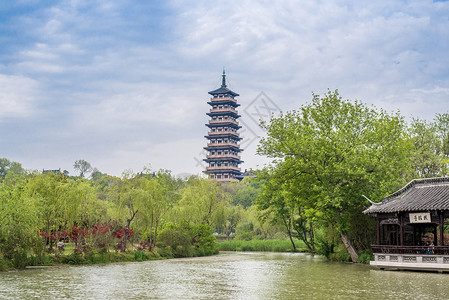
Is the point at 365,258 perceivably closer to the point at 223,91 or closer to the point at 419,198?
the point at 419,198

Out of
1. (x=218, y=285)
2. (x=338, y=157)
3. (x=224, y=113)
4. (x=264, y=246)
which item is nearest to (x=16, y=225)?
(x=218, y=285)

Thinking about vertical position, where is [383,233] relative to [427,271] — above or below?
above

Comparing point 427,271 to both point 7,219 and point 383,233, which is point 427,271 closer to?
point 383,233

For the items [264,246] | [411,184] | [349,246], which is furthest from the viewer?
[264,246]

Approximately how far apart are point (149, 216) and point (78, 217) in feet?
17.2

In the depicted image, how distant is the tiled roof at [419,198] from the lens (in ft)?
64.3

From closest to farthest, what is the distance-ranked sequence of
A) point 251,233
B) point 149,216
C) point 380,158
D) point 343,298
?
point 343,298
point 380,158
point 149,216
point 251,233

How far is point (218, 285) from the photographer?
14.9 metres

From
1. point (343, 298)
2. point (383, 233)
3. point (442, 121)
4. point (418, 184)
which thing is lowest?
point (343, 298)

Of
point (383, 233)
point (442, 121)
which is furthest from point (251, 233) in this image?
point (383, 233)

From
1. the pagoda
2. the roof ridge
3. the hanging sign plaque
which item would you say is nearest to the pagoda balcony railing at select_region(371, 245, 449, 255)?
the hanging sign plaque

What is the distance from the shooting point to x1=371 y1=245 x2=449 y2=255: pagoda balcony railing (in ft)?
64.1

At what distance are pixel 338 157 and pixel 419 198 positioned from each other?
4.83 meters

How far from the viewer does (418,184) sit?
73.2 ft
